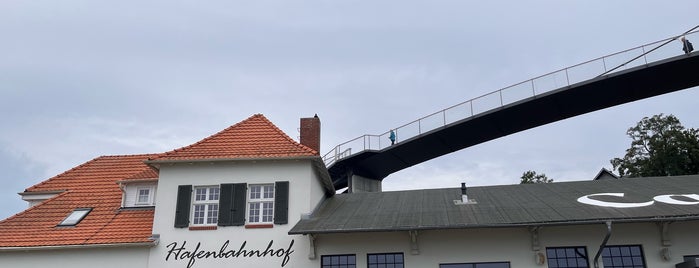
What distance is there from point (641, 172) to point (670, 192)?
1021 inches

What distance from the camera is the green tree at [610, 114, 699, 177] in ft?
125

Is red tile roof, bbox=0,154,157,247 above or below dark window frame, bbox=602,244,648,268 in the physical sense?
above

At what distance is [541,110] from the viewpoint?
96.1 ft

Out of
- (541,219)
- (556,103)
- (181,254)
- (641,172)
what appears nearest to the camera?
(541,219)

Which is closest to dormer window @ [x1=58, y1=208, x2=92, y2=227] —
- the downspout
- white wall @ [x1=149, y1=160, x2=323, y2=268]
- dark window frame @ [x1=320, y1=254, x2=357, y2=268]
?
white wall @ [x1=149, y1=160, x2=323, y2=268]

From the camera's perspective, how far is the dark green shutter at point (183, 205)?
656 inches

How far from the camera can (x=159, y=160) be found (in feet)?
56.2

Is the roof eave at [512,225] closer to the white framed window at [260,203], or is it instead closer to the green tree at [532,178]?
the white framed window at [260,203]

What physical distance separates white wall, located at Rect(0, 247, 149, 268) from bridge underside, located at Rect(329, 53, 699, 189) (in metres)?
16.6

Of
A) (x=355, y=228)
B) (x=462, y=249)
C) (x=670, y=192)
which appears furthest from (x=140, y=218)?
(x=670, y=192)

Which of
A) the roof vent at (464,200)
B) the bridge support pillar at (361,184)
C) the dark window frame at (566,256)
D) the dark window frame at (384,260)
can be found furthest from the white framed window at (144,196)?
the bridge support pillar at (361,184)

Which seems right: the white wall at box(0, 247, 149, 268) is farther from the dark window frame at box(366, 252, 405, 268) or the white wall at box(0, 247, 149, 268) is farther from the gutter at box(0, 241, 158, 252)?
the dark window frame at box(366, 252, 405, 268)

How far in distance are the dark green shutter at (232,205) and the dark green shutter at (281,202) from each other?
100 cm

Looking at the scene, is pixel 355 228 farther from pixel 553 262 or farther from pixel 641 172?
pixel 641 172
